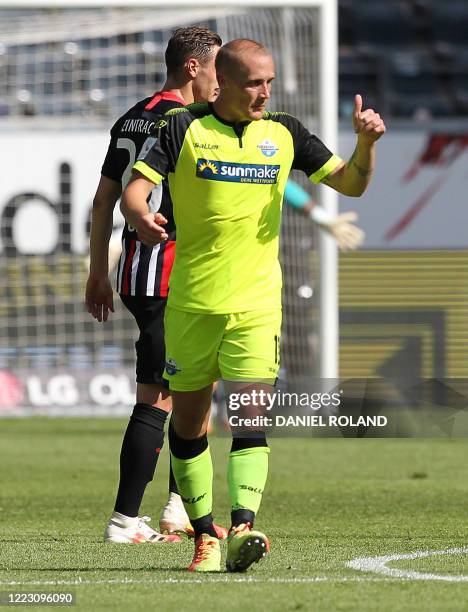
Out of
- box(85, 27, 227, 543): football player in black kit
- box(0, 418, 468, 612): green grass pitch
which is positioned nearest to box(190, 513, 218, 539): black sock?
box(0, 418, 468, 612): green grass pitch

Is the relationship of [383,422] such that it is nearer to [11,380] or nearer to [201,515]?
[201,515]

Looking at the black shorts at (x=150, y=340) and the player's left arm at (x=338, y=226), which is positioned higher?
the player's left arm at (x=338, y=226)

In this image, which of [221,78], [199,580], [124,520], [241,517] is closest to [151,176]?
[221,78]

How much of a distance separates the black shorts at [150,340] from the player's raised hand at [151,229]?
4.91 ft

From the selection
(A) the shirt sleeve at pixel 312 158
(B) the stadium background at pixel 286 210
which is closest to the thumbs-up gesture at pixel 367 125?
(A) the shirt sleeve at pixel 312 158

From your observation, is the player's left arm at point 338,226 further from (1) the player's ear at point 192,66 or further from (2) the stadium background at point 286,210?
(2) the stadium background at point 286,210

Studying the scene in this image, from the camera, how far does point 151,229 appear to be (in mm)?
4516

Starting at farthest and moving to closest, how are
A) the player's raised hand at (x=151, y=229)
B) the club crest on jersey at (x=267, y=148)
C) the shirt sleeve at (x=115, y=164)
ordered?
the shirt sleeve at (x=115, y=164) < the club crest on jersey at (x=267, y=148) < the player's raised hand at (x=151, y=229)

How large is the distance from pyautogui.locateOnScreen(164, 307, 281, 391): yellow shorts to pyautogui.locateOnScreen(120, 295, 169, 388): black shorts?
1141 mm

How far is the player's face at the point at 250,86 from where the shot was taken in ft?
15.4

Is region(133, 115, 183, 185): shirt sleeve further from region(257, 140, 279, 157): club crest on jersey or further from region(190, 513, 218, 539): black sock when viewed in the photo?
region(190, 513, 218, 539): black sock

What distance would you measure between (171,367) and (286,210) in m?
9.34

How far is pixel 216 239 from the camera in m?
4.78

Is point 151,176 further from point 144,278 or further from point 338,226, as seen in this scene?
point 338,226
